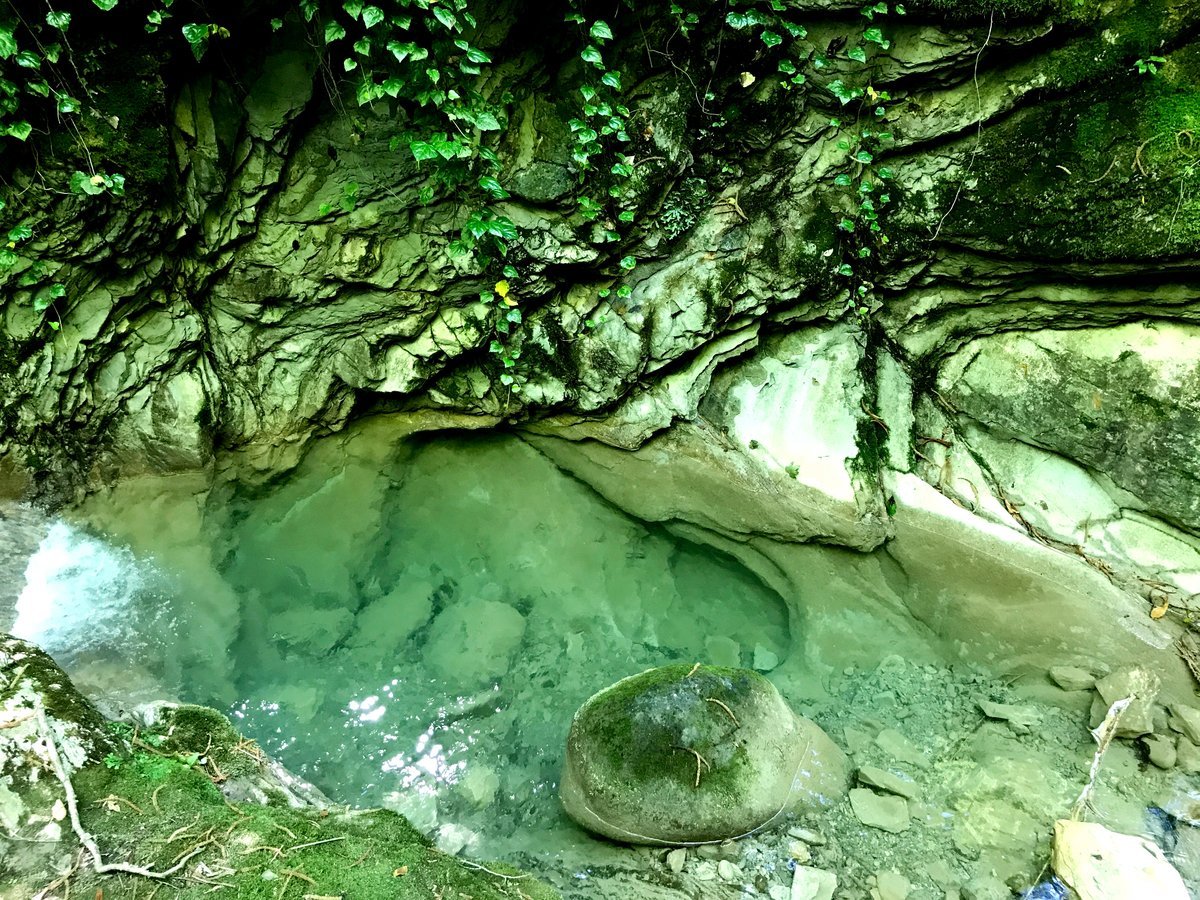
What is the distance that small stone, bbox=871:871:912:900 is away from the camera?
288cm

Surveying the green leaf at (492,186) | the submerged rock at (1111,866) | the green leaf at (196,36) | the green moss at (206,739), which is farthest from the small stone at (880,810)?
the green leaf at (196,36)

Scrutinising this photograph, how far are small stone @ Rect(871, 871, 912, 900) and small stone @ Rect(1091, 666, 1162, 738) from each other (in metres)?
1.43

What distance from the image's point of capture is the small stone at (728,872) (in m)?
2.90

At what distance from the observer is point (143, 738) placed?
2.51 metres

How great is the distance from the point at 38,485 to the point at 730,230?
436 cm

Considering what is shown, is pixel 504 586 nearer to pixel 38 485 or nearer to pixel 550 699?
pixel 550 699

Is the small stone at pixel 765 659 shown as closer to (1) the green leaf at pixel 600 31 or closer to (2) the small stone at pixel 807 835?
(2) the small stone at pixel 807 835

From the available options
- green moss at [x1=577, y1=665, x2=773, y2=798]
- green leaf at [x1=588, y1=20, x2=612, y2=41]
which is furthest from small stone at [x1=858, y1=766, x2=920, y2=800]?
green leaf at [x1=588, y1=20, x2=612, y2=41]

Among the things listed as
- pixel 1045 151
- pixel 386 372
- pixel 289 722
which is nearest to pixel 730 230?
pixel 1045 151

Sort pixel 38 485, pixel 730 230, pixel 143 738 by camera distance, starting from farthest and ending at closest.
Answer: pixel 730 230 < pixel 38 485 < pixel 143 738

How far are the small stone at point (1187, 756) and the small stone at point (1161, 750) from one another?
0.12 ft

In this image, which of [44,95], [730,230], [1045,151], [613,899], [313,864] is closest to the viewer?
[313,864]

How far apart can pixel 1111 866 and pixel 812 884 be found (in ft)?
3.94

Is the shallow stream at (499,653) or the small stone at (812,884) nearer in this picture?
the small stone at (812,884)
